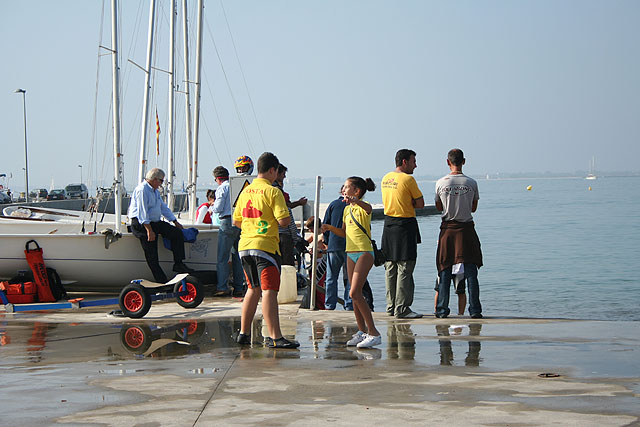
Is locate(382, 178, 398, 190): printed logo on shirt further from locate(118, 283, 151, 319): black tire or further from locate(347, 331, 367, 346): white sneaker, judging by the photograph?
locate(118, 283, 151, 319): black tire

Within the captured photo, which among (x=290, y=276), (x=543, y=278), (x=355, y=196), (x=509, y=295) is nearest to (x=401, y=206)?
(x=355, y=196)

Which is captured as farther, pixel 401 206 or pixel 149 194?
pixel 149 194

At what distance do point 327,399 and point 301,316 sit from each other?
166 inches

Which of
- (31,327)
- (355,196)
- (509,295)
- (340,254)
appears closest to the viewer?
(355,196)

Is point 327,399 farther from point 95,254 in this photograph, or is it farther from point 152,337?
point 95,254

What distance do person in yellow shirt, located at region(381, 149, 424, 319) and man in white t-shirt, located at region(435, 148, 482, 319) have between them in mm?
426

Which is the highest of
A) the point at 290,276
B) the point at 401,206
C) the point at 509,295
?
the point at 401,206

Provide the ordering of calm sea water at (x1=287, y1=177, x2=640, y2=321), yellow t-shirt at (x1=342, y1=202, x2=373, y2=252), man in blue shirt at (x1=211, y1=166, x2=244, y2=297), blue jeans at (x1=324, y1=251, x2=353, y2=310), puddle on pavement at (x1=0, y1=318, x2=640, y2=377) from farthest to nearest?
calm sea water at (x1=287, y1=177, x2=640, y2=321) → man in blue shirt at (x1=211, y1=166, x2=244, y2=297) → blue jeans at (x1=324, y1=251, x2=353, y2=310) → yellow t-shirt at (x1=342, y1=202, x2=373, y2=252) → puddle on pavement at (x1=0, y1=318, x2=640, y2=377)

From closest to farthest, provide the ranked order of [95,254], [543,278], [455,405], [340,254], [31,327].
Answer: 1. [455,405]
2. [31,327]
3. [340,254]
4. [95,254]
5. [543,278]

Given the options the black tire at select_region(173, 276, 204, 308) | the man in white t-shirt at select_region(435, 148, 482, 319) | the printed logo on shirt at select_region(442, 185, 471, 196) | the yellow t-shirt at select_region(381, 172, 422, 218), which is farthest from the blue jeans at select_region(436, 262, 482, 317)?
the black tire at select_region(173, 276, 204, 308)

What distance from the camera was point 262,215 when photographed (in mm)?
7547

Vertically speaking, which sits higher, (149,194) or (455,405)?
Result: (149,194)

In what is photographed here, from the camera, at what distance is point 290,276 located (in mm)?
11000

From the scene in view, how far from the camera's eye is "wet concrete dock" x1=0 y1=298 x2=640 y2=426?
16.9 ft
